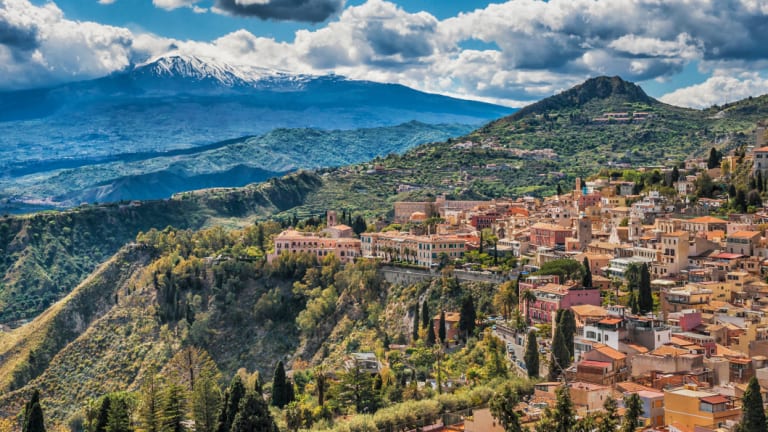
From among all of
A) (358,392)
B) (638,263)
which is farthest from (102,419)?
(638,263)

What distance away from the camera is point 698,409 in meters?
32.2

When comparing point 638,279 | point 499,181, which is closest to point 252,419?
point 638,279

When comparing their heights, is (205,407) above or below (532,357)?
below

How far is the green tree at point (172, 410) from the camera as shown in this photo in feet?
138

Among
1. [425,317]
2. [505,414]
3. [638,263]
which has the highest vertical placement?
[638,263]

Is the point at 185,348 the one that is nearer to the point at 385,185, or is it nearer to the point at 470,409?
the point at 470,409

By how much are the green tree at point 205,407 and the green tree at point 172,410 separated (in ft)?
2.16

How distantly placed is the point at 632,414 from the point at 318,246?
53.3 meters

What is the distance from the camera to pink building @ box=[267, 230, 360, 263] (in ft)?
263

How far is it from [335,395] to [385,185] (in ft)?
332

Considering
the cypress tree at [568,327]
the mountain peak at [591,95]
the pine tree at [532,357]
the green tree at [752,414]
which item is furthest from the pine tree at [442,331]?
the mountain peak at [591,95]

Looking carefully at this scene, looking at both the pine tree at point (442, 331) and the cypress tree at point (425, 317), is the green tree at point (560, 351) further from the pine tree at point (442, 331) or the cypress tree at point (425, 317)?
the cypress tree at point (425, 317)

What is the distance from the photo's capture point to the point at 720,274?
53.4 metres

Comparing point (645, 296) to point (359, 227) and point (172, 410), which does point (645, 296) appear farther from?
point (359, 227)
